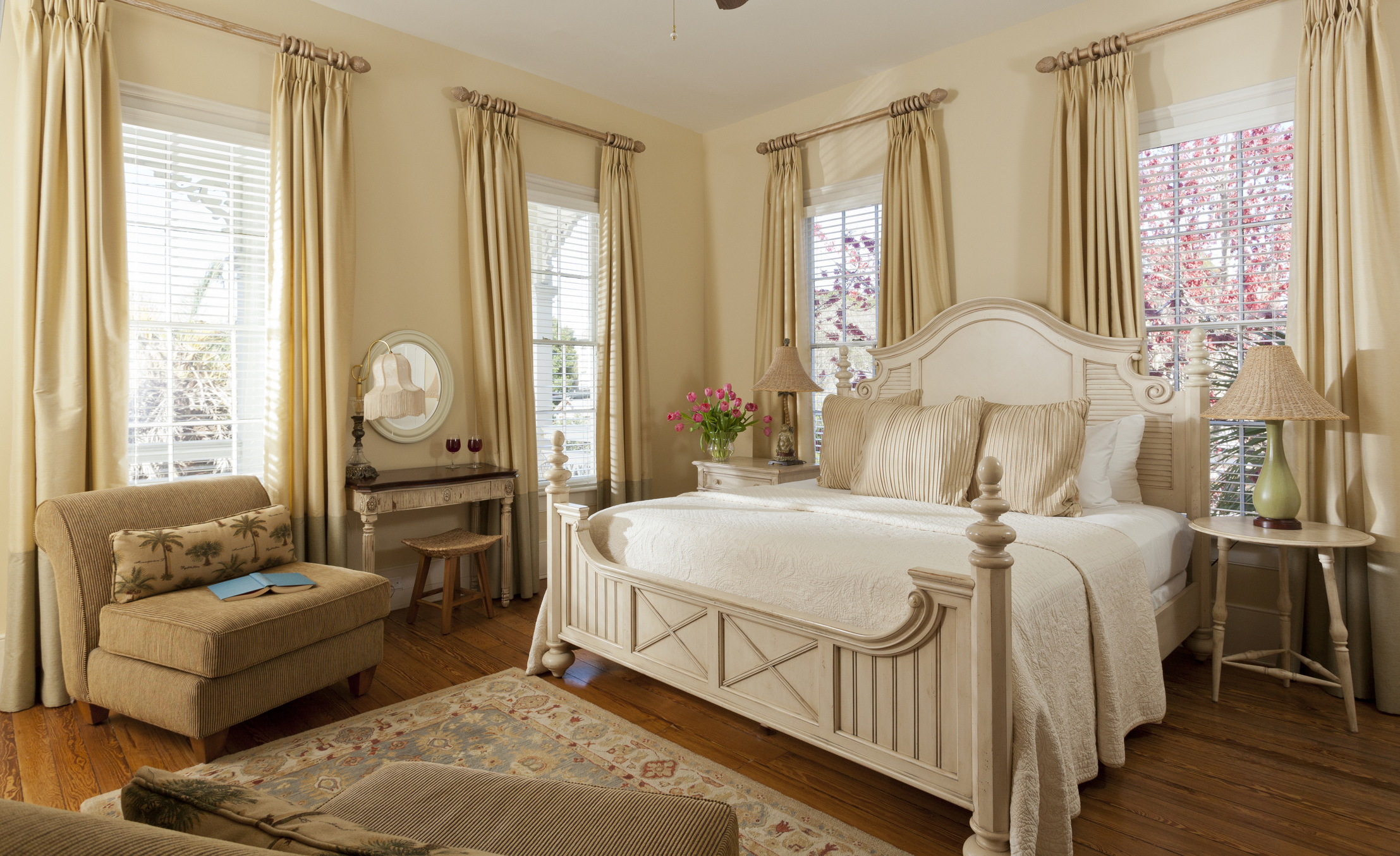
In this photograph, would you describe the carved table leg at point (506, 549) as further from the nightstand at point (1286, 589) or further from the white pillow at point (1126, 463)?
the nightstand at point (1286, 589)

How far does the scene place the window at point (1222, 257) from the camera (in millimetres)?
3057

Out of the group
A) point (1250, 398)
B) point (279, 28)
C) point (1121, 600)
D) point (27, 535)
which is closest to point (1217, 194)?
point (1250, 398)

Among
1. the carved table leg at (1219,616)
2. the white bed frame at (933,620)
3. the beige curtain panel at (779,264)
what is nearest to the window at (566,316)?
the beige curtain panel at (779,264)

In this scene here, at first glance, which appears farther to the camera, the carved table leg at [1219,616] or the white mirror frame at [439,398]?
the white mirror frame at [439,398]

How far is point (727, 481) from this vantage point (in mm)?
4348

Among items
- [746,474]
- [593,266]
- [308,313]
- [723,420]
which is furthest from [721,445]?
[308,313]

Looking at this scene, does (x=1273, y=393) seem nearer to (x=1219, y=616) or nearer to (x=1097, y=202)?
(x=1219, y=616)

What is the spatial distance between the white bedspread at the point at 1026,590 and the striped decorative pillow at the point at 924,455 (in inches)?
8.8

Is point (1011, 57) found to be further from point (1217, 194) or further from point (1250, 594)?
point (1250, 594)

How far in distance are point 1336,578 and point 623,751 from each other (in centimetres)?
269

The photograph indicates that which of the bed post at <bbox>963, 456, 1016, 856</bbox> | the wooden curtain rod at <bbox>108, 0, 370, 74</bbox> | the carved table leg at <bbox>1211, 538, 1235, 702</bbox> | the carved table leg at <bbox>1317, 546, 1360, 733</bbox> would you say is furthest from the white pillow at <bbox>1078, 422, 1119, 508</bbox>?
the wooden curtain rod at <bbox>108, 0, 370, 74</bbox>

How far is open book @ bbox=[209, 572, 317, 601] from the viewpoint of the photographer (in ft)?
8.09

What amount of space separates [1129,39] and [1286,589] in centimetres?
234

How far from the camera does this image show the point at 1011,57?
3.69 metres
